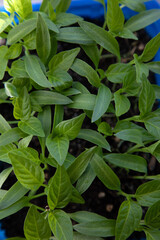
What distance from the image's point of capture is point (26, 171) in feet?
1.89

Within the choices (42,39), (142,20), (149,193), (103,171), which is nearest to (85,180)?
(103,171)

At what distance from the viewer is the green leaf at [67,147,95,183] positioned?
2.07 feet

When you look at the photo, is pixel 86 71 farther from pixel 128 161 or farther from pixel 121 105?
pixel 128 161

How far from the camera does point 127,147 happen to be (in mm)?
870

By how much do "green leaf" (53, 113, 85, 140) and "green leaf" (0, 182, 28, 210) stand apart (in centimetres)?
17

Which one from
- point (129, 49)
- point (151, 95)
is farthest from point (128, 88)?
point (129, 49)

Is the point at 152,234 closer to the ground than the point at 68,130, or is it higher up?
closer to the ground

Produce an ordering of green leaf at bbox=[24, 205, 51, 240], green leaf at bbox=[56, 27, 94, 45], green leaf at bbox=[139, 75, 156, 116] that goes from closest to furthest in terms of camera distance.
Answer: green leaf at bbox=[24, 205, 51, 240] < green leaf at bbox=[139, 75, 156, 116] < green leaf at bbox=[56, 27, 94, 45]

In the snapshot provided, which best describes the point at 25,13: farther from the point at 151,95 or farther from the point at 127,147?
the point at 127,147

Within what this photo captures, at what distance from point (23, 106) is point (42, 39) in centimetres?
19

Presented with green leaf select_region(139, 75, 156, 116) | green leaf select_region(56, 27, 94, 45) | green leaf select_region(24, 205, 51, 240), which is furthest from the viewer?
green leaf select_region(56, 27, 94, 45)

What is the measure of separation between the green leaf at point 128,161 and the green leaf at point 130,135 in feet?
0.23

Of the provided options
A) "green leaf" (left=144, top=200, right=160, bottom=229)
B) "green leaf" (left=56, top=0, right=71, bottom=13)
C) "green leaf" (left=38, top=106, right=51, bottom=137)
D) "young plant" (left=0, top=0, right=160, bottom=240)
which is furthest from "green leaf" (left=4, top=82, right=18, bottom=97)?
"green leaf" (left=144, top=200, right=160, bottom=229)

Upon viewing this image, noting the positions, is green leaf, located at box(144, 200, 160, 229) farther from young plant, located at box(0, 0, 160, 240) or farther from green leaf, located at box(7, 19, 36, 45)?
green leaf, located at box(7, 19, 36, 45)
